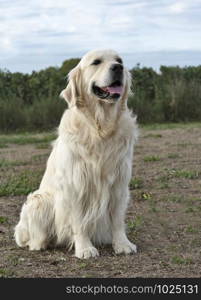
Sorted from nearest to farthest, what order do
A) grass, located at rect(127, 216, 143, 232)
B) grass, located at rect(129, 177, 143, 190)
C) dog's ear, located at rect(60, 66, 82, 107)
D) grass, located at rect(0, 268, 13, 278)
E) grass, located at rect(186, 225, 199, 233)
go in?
grass, located at rect(0, 268, 13, 278), dog's ear, located at rect(60, 66, 82, 107), grass, located at rect(186, 225, 199, 233), grass, located at rect(127, 216, 143, 232), grass, located at rect(129, 177, 143, 190)

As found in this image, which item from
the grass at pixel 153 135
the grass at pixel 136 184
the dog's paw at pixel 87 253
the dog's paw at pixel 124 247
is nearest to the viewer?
the dog's paw at pixel 87 253

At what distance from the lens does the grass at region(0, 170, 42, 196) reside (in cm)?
810

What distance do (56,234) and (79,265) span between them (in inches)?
25.7

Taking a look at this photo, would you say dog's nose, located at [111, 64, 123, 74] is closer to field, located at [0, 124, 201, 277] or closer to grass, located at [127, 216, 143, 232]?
field, located at [0, 124, 201, 277]

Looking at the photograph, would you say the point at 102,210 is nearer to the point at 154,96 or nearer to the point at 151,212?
the point at 151,212

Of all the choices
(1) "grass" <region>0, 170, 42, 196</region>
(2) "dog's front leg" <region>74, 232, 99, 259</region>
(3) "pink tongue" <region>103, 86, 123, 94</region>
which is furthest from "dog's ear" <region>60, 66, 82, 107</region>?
(1) "grass" <region>0, 170, 42, 196</region>

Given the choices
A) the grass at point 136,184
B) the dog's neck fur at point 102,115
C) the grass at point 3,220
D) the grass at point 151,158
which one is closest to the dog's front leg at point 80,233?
the dog's neck fur at point 102,115

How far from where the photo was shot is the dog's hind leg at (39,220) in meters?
5.74

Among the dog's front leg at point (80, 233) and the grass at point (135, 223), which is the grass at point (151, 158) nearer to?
the grass at point (135, 223)

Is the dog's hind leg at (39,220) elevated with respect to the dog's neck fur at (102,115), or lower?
lower

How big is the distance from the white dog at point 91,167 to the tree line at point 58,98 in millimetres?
11936

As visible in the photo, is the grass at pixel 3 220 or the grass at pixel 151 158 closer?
the grass at pixel 3 220

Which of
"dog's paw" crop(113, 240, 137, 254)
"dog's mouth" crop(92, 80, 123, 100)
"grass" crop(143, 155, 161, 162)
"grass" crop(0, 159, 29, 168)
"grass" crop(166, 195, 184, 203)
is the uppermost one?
"dog's mouth" crop(92, 80, 123, 100)

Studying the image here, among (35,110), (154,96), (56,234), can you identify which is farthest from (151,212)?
(154,96)
